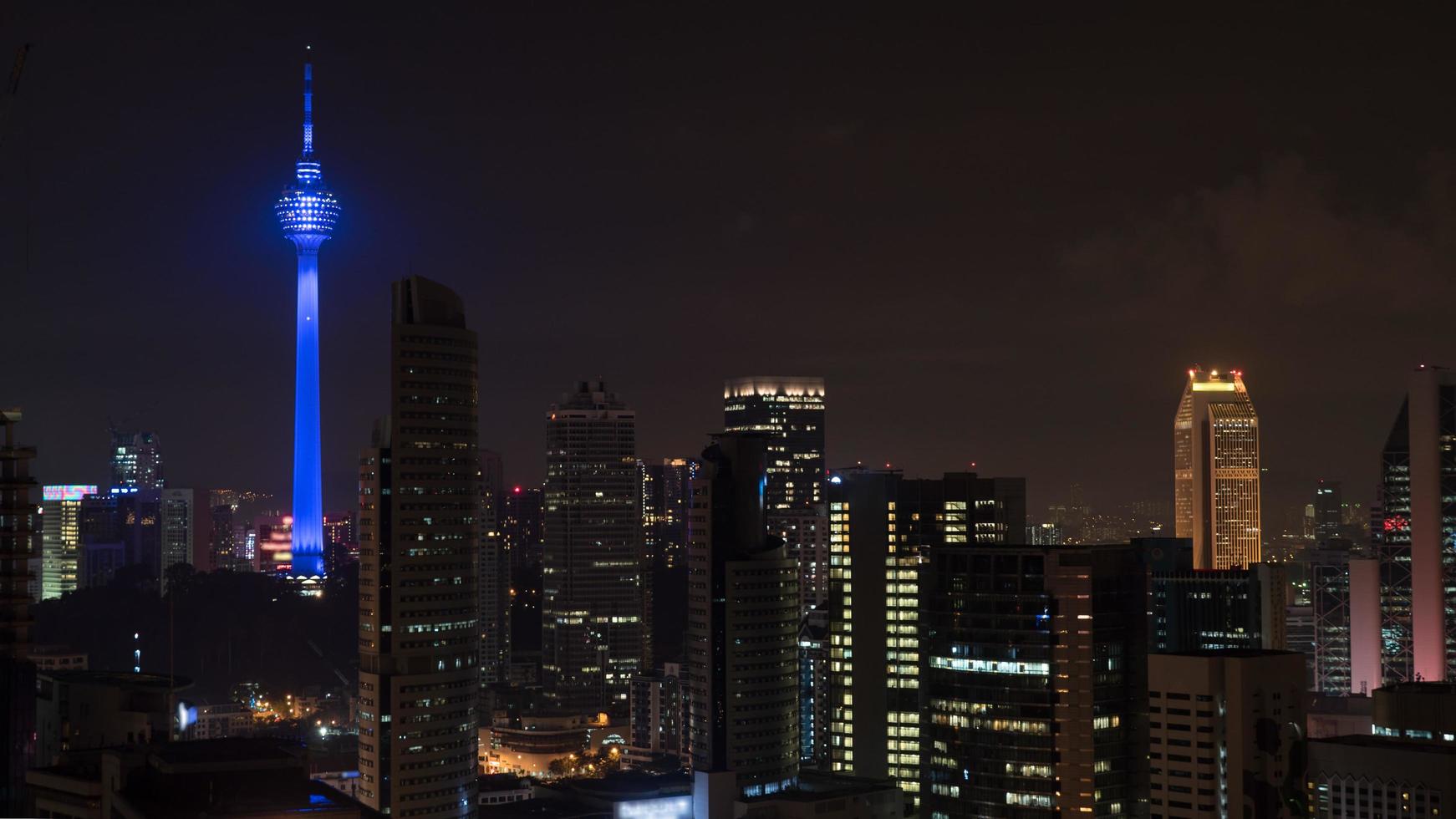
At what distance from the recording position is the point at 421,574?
104 ft

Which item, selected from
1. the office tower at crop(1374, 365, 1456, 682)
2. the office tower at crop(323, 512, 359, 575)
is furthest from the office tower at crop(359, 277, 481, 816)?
the office tower at crop(323, 512, 359, 575)

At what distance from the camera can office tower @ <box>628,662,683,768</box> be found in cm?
4672

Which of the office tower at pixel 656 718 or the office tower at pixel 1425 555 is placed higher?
the office tower at pixel 1425 555

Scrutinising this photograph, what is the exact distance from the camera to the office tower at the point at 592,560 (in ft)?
183

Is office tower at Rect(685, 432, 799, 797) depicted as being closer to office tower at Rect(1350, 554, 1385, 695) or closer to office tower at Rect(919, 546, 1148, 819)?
office tower at Rect(919, 546, 1148, 819)

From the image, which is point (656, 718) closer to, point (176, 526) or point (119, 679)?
point (119, 679)

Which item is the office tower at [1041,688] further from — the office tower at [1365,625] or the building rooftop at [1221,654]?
the office tower at [1365,625]

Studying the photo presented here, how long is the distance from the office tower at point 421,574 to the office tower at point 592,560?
20170mm

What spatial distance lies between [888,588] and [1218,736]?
9.97m

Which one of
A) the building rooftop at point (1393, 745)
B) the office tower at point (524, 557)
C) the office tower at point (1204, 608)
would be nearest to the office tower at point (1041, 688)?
the building rooftop at point (1393, 745)

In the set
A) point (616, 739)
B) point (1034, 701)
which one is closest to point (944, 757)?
point (1034, 701)

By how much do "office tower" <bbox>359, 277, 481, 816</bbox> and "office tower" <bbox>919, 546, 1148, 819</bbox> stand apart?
8.31m

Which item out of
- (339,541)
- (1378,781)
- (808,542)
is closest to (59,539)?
(339,541)

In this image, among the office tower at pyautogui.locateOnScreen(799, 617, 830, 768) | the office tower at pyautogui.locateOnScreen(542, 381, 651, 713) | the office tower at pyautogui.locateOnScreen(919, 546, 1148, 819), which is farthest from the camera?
the office tower at pyautogui.locateOnScreen(542, 381, 651, 713)
